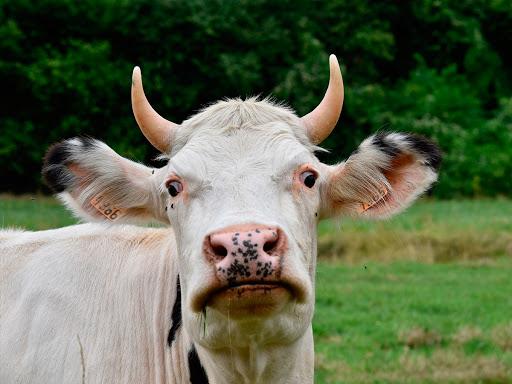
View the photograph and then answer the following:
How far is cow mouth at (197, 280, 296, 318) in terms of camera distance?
4199mm

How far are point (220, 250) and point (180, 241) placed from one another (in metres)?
0.66

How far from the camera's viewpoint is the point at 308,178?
4.81 m

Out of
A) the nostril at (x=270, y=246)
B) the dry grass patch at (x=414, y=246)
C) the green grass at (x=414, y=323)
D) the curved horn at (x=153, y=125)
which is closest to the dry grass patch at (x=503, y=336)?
the green grass at (x=414, y=323)

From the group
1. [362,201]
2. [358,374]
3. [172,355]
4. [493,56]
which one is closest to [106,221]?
[172,355]

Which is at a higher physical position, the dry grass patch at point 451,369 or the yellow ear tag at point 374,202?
the yellow ear tag at point 374,202

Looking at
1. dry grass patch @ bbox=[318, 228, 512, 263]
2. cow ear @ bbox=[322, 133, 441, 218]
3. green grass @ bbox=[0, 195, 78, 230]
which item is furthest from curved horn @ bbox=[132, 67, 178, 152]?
dry grass patch @ bbox=[318, 228, 512, 263]

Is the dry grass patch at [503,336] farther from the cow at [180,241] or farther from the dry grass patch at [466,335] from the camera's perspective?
the cow at [180,241]

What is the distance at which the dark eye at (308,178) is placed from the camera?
4785 mm

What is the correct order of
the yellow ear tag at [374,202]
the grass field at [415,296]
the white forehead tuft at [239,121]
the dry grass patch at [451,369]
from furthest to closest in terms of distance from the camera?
the grass field at [415,296]
the dry grass patch at [451,369]
the yellow ear tag at [374,202]
the white forehead tuft at [239,121]

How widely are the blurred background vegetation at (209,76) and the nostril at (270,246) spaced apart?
77.5 feet

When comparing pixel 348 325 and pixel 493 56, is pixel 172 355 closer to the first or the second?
pixel 348 325

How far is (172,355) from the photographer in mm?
5180

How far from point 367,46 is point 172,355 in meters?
28.1

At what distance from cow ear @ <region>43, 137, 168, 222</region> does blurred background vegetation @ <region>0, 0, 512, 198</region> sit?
22396 millimetres
